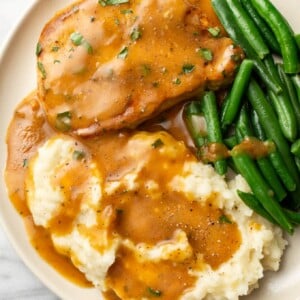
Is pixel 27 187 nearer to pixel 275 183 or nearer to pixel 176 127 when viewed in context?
pixel 176 127

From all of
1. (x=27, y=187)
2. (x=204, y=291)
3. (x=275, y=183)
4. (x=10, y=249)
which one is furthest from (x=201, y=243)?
(x=10, y=249)

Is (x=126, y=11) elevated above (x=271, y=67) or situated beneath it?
elevated above

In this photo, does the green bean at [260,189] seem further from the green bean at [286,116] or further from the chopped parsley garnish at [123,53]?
the chopped parsley garnish at [123,53]

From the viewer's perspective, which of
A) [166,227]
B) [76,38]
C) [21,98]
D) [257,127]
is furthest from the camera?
[21,98]

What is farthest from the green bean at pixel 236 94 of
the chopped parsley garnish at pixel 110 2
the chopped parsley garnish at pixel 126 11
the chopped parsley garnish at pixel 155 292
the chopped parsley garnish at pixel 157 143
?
the chopped parsley garnish at pixel 155 292

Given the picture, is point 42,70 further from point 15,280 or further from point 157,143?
point 15,280

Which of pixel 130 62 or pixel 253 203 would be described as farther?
pixel 130 62

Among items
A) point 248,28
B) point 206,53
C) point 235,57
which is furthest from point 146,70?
point 248,28
